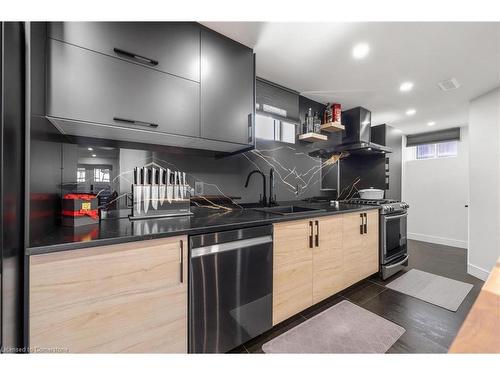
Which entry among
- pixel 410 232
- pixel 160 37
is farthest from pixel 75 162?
pixel 410 232

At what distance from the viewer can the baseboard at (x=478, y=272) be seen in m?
2.41

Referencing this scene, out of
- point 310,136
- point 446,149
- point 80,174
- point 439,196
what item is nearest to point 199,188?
point 80,174

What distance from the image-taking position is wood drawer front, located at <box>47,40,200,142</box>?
101cm

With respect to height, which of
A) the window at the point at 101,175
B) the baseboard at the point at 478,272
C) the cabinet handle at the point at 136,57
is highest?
the cabinet handle at the point at 136,57

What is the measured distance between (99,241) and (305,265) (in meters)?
1.39

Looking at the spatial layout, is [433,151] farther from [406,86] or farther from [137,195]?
[137,195]

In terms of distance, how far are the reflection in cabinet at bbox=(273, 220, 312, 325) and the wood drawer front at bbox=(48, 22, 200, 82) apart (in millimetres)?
1310

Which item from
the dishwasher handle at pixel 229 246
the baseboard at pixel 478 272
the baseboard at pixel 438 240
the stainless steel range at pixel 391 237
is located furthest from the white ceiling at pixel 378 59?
the baseboard at pixel 438 240

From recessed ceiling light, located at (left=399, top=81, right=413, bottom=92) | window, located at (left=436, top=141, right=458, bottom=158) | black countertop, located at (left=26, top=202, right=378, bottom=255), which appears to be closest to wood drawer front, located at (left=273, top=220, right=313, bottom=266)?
black countertop, located at (left=26, top=202, right=378, bottom=255)

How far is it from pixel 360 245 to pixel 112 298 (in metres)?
2.16

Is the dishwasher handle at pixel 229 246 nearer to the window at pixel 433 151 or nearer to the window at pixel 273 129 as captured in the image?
the window at pixel 273 129

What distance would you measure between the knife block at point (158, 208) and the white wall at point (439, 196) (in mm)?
5003

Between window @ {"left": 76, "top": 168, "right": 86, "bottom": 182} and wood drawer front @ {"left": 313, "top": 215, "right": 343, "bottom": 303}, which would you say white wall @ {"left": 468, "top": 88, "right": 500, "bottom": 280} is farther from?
window @ {"left": 76, "top": 168, "right": 86, "bottom": 182}

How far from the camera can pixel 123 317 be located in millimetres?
898
